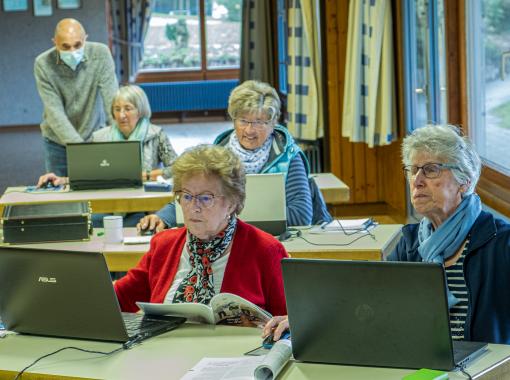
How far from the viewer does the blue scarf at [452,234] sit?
3.02m

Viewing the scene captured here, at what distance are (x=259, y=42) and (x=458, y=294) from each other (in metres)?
8.21

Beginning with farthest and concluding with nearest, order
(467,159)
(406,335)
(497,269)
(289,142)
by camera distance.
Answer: (289,142) → (467,159) → (497,269) → (406,335)

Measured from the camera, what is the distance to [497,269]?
2930mm

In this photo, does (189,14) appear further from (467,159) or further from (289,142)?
(467,159)

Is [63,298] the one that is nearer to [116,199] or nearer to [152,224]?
[152,224]

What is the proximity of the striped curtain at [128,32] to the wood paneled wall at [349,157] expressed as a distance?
29.6 feet

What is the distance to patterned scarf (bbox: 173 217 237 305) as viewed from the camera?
3.28 meters

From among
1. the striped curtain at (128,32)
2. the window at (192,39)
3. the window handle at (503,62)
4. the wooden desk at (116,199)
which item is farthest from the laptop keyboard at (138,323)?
the window at (192,39)

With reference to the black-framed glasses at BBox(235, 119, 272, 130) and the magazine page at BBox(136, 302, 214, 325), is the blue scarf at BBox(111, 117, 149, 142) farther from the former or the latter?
the magazine page at BBox(136, 302, 214, 325)

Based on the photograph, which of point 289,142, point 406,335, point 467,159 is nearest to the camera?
point 406,335

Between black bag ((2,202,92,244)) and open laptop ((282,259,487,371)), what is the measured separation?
90.4 inches

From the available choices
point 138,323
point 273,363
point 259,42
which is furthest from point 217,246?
point 259,42

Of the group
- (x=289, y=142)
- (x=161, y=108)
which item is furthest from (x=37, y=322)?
(x=161, y=108)

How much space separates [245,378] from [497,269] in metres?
0.85
